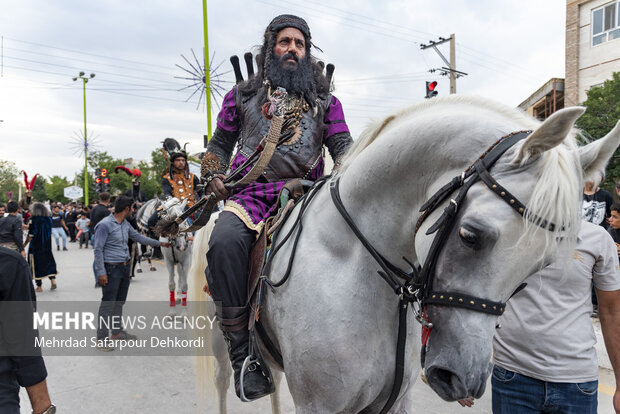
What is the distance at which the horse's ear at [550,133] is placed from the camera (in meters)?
1.34

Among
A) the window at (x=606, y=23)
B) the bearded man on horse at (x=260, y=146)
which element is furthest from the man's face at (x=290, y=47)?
the window at (x=606, y=23)

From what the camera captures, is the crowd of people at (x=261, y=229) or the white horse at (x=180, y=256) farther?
the white horse at (x=180, y=256)

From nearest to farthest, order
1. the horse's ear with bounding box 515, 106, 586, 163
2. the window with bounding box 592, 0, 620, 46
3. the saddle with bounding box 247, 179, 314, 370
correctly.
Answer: the horse's ear with bounding box 515, 106, 586, 163 → the saddle with bounding box 247, 179, 314, 370 → the window with bounding box 592, 0, 620, 46

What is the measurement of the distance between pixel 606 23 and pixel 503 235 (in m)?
23.8

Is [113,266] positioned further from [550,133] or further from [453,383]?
[550,133]

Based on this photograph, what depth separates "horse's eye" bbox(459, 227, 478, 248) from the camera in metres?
1.43

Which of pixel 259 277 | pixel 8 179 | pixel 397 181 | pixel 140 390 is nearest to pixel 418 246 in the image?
pixel 397 181

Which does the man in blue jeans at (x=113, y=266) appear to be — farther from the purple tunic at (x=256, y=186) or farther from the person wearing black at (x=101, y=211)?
the purple tunic at (x=256, y=186)

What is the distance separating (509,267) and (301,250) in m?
1.01

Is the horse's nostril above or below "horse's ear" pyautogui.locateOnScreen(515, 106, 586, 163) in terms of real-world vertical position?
below

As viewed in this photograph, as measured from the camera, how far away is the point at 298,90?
276cm

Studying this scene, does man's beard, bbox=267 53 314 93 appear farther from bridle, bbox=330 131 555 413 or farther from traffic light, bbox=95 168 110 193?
traffic light, bbox=95 168 110 193

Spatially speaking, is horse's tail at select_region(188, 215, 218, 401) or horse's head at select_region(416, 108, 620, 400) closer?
horse's head at select_region(416, 108, 620, 400)

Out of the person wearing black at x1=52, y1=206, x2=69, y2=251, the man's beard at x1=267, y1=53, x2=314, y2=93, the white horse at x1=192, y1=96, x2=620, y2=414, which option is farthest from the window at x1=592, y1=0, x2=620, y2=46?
the person wearing black at x1=52, y1=206, x2=69, y2=251
